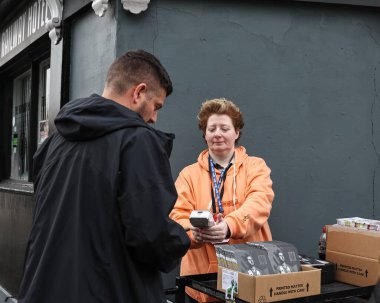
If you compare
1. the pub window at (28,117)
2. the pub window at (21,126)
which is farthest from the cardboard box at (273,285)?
the pub window at (21,126)

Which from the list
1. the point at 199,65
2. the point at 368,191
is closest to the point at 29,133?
the point at 199,65

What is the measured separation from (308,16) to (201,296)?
100 inches

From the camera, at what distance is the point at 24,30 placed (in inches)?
251

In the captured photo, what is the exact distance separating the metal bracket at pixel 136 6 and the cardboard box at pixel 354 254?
2131mm

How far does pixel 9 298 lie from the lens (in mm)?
5742

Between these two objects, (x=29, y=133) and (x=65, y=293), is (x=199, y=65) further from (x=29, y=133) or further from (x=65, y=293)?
(x=29, y=133)

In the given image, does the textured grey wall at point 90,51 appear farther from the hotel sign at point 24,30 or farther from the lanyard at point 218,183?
the lanyard at point 218,183

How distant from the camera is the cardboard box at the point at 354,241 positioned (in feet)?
9.47

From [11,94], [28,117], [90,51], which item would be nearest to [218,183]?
[90,51]

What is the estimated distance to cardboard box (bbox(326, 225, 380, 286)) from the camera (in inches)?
113

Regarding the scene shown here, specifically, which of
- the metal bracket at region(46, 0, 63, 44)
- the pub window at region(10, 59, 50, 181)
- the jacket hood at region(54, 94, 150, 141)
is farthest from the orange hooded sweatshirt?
the pub window at region(10, 59, 50, 181)

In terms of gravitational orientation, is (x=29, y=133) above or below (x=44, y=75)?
below

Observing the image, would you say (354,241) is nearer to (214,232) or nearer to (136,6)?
(214,232)

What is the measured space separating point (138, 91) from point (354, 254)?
5.35 feet
